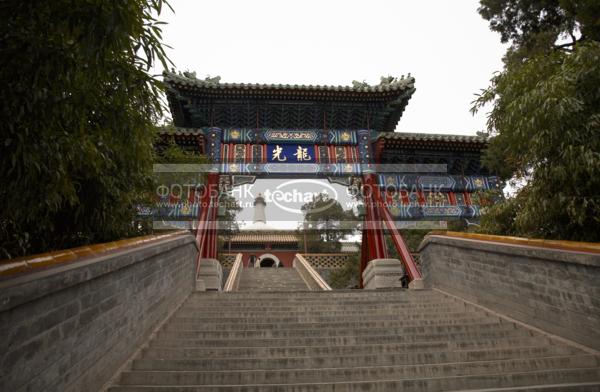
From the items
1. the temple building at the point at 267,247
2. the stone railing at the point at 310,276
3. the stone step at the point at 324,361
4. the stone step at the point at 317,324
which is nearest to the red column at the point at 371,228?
the stone railing at the point at 310,276

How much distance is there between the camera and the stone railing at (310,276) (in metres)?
10.2

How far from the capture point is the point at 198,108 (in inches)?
459

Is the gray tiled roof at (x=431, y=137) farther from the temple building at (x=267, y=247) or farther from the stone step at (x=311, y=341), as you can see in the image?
the temple building at (x=267, y=247)

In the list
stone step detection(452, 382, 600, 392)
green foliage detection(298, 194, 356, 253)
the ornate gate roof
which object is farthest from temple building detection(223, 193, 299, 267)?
stone step detection(452, 382, 600, 392)

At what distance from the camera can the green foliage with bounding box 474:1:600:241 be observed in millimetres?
3936

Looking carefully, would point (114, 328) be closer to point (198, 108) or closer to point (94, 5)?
point (94, 5)

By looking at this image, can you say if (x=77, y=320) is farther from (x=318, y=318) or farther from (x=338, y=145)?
(x=338, y=145)

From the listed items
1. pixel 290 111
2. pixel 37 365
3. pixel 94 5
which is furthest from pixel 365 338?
pixel 290 111

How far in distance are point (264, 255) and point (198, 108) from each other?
683 inches

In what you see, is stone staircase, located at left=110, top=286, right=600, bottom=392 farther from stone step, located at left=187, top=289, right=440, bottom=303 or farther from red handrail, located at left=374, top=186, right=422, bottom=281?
red handrail, located at left=374, top=186, right=422, bottom=281

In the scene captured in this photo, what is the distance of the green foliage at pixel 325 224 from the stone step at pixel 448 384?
20.9m

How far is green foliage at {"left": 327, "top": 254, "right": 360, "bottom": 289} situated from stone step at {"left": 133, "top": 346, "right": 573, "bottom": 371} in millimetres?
11465

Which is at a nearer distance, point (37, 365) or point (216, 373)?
point (37, 365)

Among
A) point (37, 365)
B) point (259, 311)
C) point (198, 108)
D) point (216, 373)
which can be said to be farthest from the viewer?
point (198, 108)
